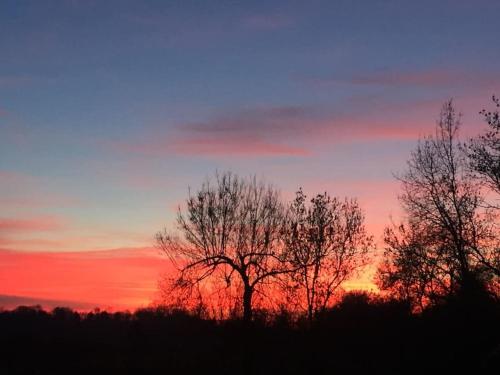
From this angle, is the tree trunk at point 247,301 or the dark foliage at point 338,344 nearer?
the dark foliage at point 338,344

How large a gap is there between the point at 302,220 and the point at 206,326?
1024cm

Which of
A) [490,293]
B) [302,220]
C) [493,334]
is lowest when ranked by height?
[493,334]

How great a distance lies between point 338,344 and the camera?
42781 mm

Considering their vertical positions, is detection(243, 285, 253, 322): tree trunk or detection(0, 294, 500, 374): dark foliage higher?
detection(243, 285, 253, 322): tree trunk

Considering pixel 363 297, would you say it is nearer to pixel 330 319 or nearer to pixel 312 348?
pixel 330 319

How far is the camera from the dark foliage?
34.1 metres

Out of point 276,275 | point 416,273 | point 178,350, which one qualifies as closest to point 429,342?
point 416,273

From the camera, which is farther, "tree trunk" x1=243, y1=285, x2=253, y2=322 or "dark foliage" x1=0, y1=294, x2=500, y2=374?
"tree trunk" x1=243, y1=285, x2=253, y2=322

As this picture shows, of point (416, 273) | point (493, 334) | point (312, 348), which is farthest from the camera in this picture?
point (312, 348)

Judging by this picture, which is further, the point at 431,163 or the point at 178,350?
the point at 178,350

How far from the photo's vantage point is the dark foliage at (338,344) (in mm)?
34125

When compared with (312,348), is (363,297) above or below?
above

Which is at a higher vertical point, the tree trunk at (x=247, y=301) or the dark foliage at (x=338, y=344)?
the tree trunk at (x=247, y=301)

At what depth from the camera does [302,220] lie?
42781 millimetres
